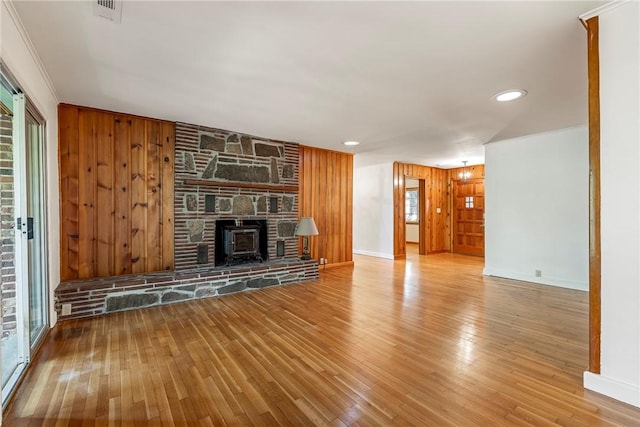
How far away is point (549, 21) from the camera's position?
1.90 metres

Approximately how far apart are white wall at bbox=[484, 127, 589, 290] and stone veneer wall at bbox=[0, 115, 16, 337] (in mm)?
6250

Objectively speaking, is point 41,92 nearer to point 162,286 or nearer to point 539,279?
point 162,286

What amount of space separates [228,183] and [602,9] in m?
4.16

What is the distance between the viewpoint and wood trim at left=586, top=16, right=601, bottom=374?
6.23 ft

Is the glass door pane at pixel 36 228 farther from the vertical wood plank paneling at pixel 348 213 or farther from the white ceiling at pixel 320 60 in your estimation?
the vertical wood plank paneling at pixel 348 213

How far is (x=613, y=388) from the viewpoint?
185 cm

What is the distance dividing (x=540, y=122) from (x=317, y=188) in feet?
11.9

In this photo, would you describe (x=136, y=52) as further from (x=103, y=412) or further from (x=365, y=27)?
(x=103, y=412)

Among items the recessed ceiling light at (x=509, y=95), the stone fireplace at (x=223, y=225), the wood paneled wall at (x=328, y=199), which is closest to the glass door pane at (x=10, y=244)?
the stone fireplace at (x=223, y=225)

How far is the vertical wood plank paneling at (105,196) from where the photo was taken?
3.64 meters

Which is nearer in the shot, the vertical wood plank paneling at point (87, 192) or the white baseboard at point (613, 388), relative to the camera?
the white baseboard at point (613, 388)

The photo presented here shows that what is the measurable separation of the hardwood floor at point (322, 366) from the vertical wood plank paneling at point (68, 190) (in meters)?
0.79

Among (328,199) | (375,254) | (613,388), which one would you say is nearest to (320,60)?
(613,388)

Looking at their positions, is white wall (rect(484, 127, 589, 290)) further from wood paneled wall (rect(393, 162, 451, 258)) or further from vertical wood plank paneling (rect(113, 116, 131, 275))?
vertical wood plank paneling (rect(113, 116, 131, 275))
